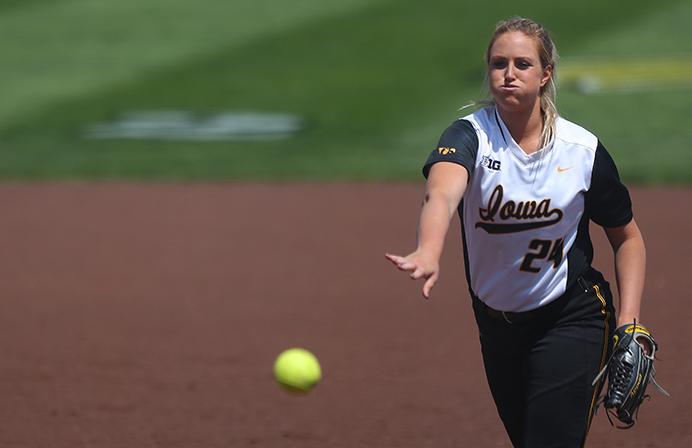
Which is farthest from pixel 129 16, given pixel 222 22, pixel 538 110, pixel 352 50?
pixel 538 110

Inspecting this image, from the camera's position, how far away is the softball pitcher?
4.06 meters

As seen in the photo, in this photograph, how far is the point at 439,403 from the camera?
669cm

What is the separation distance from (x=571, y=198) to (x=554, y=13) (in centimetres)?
1568

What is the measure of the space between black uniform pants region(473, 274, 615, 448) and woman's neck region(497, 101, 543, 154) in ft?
1.84

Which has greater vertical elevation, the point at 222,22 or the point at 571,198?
the point at 222,22

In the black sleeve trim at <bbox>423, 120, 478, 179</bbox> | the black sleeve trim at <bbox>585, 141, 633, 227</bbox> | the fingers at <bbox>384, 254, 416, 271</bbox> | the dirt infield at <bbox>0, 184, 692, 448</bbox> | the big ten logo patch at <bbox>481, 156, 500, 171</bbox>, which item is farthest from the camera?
the dirt infield at <bbox>0, 184, 692, 448</bbox>

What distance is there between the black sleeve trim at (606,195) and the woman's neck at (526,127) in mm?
226

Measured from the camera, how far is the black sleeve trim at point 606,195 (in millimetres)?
4160

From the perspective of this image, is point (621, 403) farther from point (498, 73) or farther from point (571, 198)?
point (498, 73)

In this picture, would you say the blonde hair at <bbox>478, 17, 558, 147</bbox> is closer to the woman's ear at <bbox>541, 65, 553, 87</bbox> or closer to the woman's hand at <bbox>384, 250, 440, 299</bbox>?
the woman's ear at <bbox>541, 65, 553, 87</bbox>

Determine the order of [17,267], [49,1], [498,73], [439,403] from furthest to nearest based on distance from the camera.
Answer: [49,1] → [17,267] → [439,403] → [498,73]

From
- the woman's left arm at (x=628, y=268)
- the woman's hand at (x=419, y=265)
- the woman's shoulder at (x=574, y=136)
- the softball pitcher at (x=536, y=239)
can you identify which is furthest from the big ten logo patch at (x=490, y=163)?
the woman's hand at (x=419, y=265)

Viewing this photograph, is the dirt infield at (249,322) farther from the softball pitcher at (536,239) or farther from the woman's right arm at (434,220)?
the woman's right arm at (434,220)

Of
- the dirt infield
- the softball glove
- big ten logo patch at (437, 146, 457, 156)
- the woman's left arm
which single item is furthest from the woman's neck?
the dirt infield
